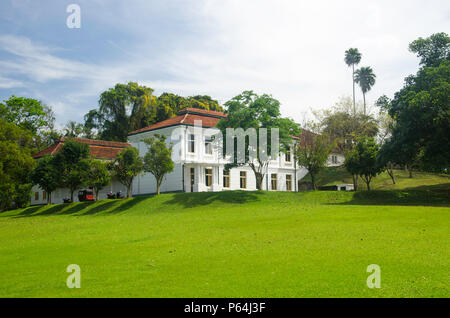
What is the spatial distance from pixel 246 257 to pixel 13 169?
3874cm

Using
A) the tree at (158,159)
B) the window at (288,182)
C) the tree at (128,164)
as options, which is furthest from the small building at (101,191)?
the window at (288,182)

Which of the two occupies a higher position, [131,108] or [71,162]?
[131,108]

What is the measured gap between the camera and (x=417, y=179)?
55.4 m

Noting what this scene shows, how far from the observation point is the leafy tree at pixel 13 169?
4172 cm

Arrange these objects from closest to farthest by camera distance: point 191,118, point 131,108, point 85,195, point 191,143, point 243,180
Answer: point 191,143
point 191,118
point 85,195
point 243,180
point 131,108

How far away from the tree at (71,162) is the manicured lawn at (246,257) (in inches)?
695

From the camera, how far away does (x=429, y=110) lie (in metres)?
29.6

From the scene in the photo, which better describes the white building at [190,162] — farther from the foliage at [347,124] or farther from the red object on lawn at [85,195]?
the foliage at [347,124]

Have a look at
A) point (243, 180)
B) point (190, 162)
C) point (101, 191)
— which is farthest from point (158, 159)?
point (101, 191)

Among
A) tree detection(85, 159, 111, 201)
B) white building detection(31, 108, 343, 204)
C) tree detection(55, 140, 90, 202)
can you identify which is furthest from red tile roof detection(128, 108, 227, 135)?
tree detection(55, 140, 90, 202)

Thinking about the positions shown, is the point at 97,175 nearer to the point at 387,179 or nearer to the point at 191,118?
the point at 191,118

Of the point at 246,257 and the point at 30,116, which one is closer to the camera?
the point at 246,257
